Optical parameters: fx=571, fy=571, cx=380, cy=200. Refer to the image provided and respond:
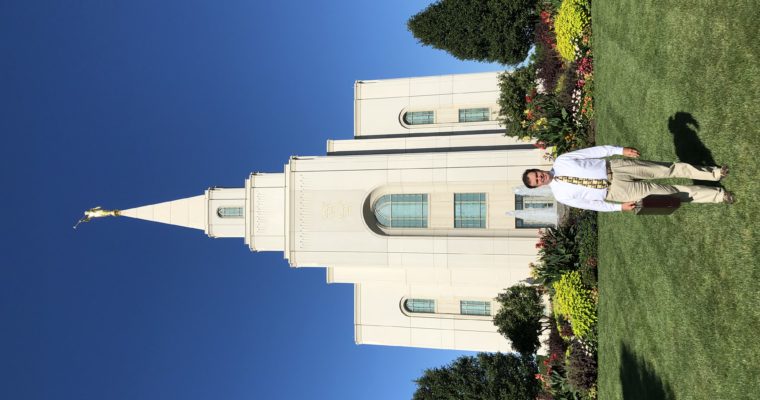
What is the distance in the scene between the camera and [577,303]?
17.9 meters

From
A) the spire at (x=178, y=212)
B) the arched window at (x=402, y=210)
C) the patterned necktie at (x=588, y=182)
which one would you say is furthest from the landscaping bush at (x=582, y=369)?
the spire at (x=178, y=212)

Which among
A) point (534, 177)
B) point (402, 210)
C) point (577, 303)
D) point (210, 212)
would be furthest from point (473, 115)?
point (534, 177)

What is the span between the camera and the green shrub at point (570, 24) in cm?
2036

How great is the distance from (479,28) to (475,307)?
50.7ft

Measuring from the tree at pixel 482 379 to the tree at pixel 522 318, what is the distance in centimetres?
80

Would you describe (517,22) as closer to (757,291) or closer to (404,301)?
(404,301)

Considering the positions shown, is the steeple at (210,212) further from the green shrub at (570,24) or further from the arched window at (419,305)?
the green shrub at (570,24)

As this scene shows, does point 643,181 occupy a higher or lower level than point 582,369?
higher

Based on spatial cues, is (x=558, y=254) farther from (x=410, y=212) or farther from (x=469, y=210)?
(x=410, y=212)

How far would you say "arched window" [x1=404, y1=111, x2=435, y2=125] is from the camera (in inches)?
1163

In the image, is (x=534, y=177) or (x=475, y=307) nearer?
(x=534, y=177)

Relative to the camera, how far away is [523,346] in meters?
24.5

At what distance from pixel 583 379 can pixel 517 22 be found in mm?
20312

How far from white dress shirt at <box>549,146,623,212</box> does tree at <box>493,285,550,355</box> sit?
14.2m
